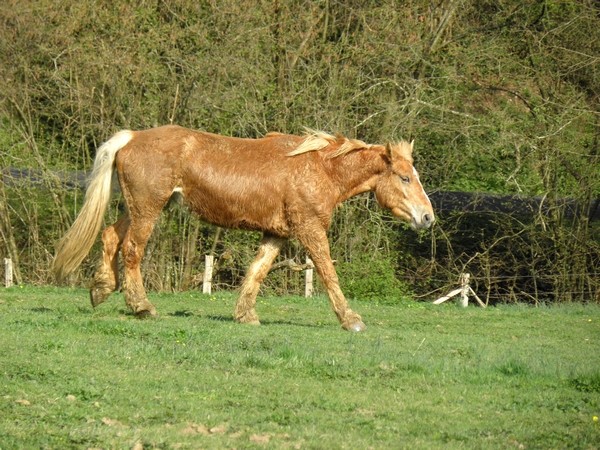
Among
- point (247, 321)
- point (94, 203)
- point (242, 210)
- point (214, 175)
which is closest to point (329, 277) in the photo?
point (247, 321)

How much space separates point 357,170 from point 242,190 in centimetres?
144

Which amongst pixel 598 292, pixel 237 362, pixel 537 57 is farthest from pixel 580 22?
pixel 237 362

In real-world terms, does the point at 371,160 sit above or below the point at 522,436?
above

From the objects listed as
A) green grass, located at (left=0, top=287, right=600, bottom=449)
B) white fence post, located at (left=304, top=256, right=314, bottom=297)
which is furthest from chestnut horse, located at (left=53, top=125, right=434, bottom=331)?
white fence post, located at (left=304, top=256, right=314, bottom=297)

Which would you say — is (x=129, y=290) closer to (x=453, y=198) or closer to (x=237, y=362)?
(x=237, y=362)

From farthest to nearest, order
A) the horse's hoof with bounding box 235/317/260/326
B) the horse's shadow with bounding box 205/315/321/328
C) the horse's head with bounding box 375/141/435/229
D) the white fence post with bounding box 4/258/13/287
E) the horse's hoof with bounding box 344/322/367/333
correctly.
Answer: the white fence post with bounding box 4/258/13/287
the horse's shadow with bounding box 205/315/321/328
the horse's head with bounding box 375/141/435/229
the horse's hoof with bounding box 235/317/260/326
the horse's hoof with bounding box 344/322/367/333

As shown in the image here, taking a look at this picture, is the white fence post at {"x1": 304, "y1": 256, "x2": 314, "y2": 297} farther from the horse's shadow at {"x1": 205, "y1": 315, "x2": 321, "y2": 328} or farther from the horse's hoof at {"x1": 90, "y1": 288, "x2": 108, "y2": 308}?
the horse's hoof at {"x1": 90, "y1": 288, "x2": 108, "y2": 308}

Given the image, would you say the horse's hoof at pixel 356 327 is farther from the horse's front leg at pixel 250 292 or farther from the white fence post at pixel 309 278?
the white fence post at pixel 309 278

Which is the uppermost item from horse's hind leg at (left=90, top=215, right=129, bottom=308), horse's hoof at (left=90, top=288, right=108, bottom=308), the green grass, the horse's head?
the horse's head

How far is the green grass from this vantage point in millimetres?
7758

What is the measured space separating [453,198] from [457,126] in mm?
1632

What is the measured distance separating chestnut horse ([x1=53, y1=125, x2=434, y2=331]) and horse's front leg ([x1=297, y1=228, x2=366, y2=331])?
0.01 metres

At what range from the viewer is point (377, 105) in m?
22.5

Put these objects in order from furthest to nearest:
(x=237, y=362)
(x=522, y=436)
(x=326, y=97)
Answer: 1. (x=326, y=97)
2. (x=237, y=362)
3. (x=522, y=436)
